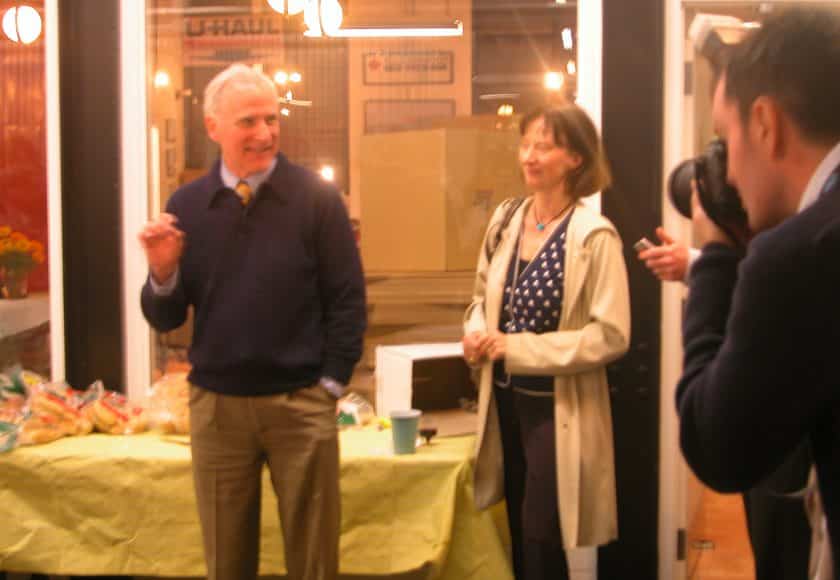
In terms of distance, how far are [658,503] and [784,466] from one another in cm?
194

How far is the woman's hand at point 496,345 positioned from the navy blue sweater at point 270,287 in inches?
14.4

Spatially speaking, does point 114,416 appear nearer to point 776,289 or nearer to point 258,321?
point 258,321

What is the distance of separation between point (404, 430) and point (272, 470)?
1.62ft

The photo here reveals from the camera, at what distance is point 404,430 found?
119 inches

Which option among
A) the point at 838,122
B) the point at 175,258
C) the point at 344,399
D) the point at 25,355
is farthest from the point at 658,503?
the point at 838,122

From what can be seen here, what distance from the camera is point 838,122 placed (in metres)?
1.07

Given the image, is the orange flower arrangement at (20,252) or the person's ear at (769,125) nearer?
the person's ear at (769,125)

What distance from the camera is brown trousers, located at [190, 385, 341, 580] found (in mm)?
2582

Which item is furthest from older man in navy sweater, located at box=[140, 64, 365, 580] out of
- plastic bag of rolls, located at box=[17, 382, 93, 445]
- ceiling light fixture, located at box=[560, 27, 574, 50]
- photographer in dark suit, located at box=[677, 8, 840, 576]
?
photographer in dark suit, located at box=[677, 8, 840, 576]

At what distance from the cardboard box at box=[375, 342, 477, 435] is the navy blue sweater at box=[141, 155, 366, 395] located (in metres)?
0.63

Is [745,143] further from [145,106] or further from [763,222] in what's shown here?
[145,106]

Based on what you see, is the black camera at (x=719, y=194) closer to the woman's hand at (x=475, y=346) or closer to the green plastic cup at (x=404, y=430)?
the woman's hand at (x=475, y=346)

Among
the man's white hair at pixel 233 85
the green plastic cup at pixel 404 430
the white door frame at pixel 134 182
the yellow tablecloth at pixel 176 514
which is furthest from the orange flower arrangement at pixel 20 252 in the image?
the green plastic cup at pixel 404 430

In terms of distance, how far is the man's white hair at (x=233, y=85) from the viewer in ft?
8.71
